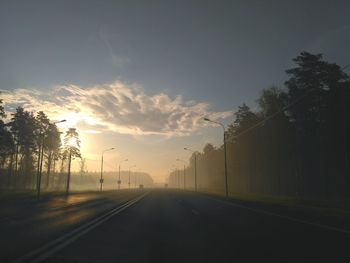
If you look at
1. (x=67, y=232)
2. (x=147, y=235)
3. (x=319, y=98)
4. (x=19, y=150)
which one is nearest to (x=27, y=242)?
(x=67, y=232)

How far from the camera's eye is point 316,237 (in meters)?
11.2

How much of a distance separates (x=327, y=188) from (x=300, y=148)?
7618 mm

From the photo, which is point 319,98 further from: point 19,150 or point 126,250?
point 19,150

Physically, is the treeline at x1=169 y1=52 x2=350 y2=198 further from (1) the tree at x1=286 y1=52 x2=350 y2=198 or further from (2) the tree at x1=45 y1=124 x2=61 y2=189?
(2) the tree at x1=45 y1=124 x2=61 y2=189

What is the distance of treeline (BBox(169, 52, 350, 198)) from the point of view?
5194 centimetres

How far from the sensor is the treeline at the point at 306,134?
170 feet

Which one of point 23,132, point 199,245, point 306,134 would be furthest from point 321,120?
point 23,132

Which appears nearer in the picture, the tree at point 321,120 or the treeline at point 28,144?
the tree at point 321,120

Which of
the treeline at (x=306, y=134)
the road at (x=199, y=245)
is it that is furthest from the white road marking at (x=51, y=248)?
the treeline at (x=306, y=134)

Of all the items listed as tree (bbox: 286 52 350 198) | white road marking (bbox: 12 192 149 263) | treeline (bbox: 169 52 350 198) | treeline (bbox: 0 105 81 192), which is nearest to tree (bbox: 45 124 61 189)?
treeline (bbox: 0 105 81 192)

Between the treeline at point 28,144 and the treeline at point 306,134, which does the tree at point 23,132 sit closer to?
the treeline at point 28,144

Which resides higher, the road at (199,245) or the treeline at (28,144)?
the treeline at (28,144)

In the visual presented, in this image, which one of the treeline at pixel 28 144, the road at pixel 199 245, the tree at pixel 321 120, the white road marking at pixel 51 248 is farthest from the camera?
the treeline at pixel 28 144

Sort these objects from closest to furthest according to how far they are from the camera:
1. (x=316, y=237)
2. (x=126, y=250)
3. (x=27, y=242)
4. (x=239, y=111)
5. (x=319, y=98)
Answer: (x=126, y=250), (x=27, y=242), (x=316, y=237), (x=319, y=98), (x=239, y=111)
